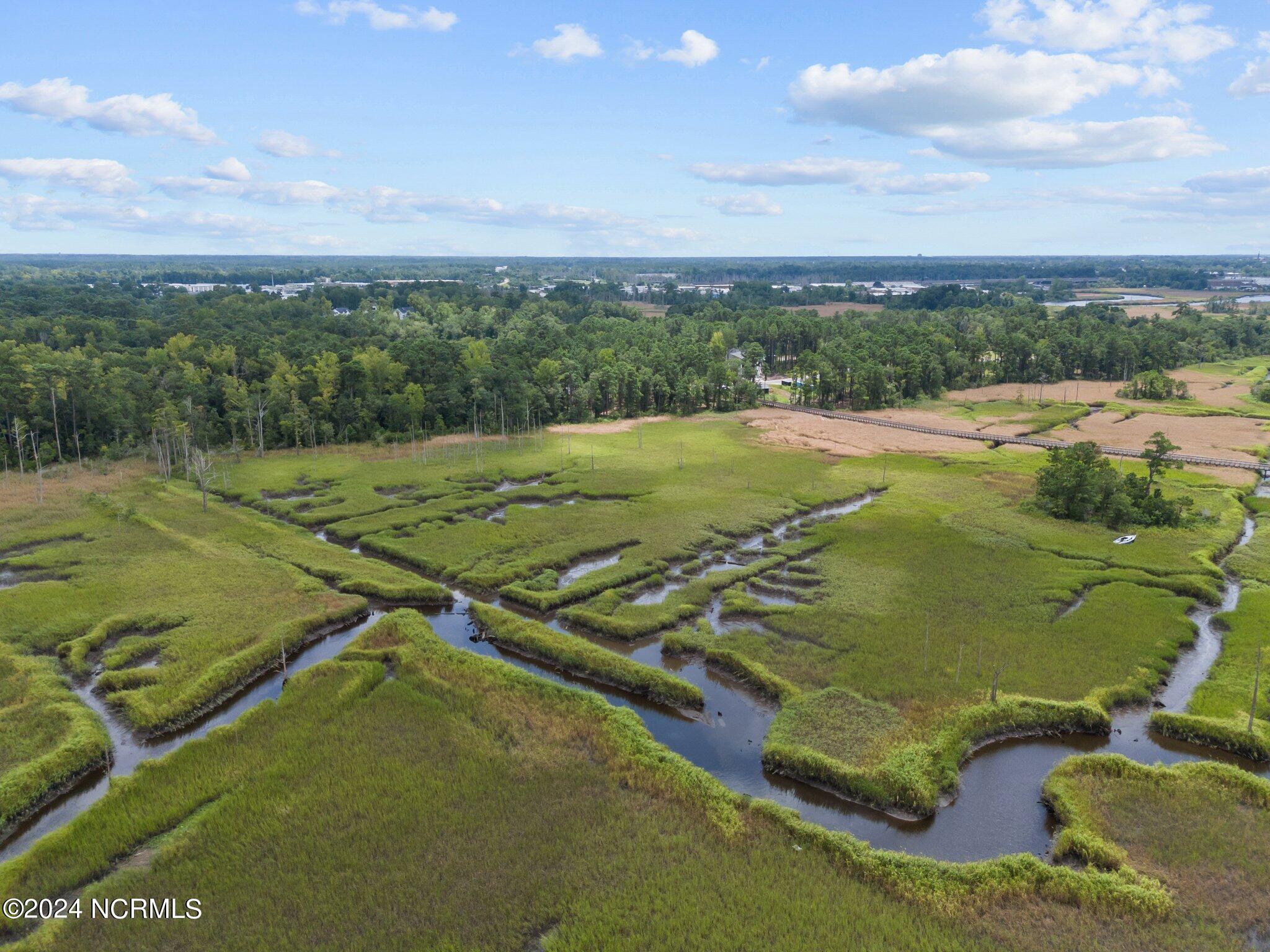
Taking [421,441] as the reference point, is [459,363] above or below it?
above

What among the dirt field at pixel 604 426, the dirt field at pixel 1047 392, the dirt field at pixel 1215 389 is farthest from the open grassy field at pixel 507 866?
the dirt field at pixel 1215 389

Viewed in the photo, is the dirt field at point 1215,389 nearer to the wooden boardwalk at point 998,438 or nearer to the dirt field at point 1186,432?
the dirt field at point 1186,432

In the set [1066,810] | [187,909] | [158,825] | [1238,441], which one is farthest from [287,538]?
[1238,441]

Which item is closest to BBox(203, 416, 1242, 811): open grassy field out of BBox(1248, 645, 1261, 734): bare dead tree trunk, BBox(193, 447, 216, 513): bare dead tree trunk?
BBox(193, 447, 216, 513): bare dead tree trunk

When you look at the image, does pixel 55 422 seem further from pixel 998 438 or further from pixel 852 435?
pixel 998 438

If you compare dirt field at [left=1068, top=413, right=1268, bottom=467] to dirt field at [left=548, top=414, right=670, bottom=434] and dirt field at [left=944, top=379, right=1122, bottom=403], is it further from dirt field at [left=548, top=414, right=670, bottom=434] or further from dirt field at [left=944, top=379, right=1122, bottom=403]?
dirt field at [left=548, top=414, right=670, bottom=434]

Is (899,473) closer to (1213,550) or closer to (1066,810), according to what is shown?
(1213,550)
